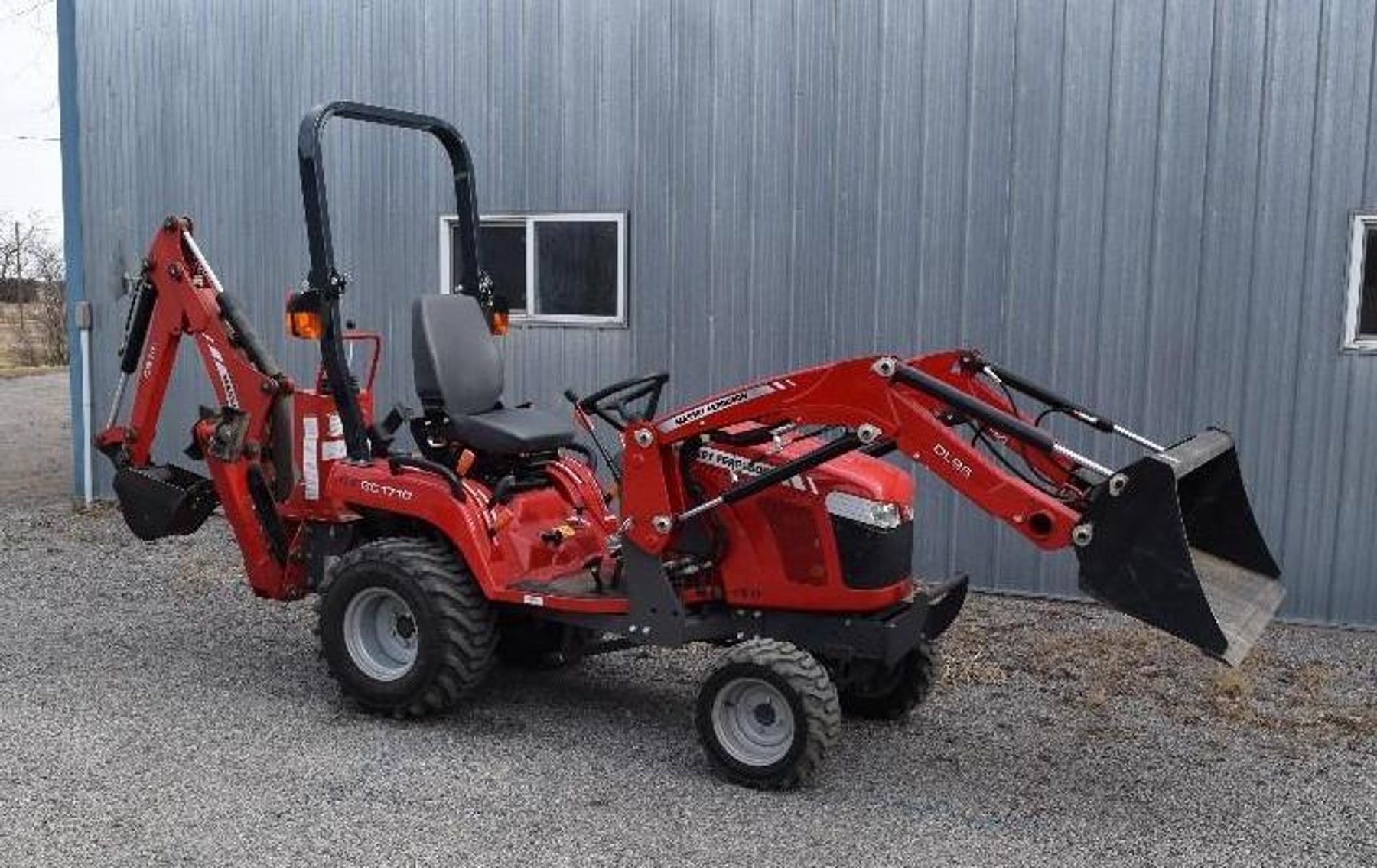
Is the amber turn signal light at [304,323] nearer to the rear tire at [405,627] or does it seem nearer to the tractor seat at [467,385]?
the tractor seat at [467,385]

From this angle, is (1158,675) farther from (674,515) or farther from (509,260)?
(509,260)

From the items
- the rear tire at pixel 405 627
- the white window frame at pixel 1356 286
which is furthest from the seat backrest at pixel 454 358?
the white window frame at pixel 1356 286

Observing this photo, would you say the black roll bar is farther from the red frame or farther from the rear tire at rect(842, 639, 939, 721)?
the rear tire at rect(842, 639, 939, 721)

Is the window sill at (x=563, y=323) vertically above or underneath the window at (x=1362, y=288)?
underneath

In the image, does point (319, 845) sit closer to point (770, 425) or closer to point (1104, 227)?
point (770, 425)

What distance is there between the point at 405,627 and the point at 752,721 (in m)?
1.55

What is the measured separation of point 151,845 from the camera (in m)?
4.31

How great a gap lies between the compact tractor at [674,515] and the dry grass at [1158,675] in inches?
40.0

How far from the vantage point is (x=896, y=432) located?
4633mm

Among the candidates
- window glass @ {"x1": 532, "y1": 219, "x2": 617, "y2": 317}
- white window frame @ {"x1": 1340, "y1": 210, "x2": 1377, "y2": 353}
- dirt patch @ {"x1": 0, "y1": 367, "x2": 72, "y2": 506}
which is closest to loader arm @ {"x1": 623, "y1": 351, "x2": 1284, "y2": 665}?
white window frame @ {"x1": 1340, "y1": 210, "x2": 1377, "y2": 353}

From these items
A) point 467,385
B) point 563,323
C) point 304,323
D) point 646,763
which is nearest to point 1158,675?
point 646,763

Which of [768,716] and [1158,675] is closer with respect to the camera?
[768,716]

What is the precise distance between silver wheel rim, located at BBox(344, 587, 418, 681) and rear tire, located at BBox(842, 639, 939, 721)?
1.79m

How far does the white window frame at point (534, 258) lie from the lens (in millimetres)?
8586
